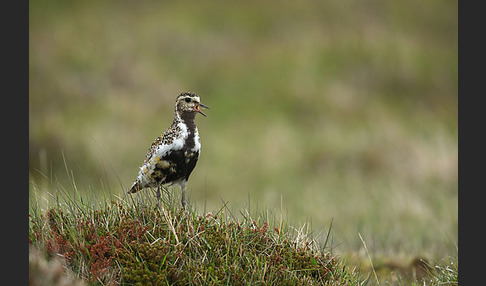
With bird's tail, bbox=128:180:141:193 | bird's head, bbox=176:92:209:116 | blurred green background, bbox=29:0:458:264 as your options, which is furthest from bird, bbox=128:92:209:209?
blurred green background, bbox=29:0:458:264

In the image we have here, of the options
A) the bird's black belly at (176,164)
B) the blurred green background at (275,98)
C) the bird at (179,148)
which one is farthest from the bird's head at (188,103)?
the blurred green background at (275,98)

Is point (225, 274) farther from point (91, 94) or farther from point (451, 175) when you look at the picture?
point (91, 94)

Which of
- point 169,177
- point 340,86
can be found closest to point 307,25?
point 340,86

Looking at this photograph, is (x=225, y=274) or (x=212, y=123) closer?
(x=225, y=274)

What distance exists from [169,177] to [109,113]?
15.4m

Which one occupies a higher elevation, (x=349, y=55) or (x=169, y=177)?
(x=349, y=55)

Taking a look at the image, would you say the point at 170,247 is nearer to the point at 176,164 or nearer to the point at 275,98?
the point at 176,164

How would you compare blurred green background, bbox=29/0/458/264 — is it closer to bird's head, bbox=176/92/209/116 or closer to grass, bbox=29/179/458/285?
grass, bbox=29/179/458/285

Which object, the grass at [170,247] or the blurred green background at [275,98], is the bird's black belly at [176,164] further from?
the blurred green background at [275,98]

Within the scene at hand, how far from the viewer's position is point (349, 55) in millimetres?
27312

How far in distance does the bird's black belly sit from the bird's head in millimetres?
470

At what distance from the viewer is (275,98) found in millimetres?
24984

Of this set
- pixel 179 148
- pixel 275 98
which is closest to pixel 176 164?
pixel 179 148

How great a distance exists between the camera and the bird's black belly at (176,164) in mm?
6742
